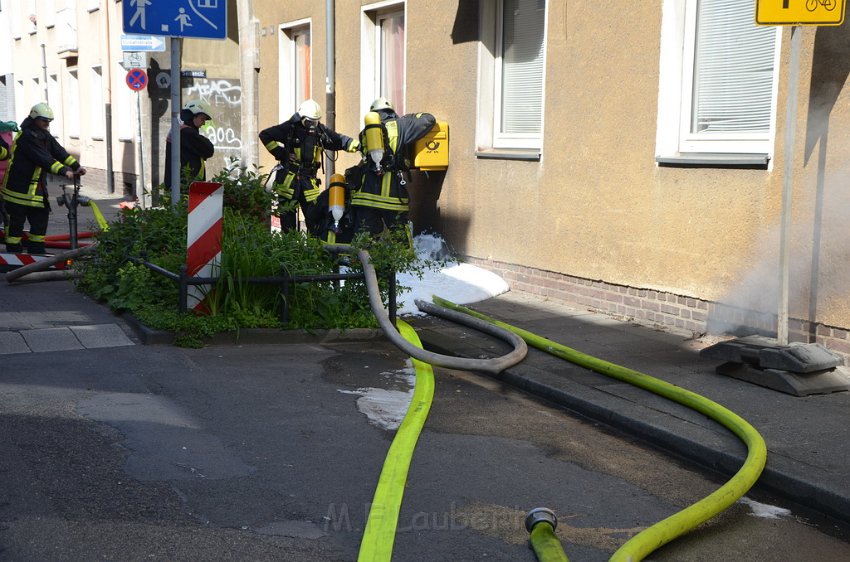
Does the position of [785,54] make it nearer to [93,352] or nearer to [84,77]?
[93,352]

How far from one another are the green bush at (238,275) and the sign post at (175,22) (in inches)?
24.9

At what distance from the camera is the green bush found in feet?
25.6

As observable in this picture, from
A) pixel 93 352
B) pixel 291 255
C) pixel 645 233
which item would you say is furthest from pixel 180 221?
pixel 645 233

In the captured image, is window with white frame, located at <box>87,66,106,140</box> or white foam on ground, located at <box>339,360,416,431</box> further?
window with white frame, located at <box>87,66,106,140</box>

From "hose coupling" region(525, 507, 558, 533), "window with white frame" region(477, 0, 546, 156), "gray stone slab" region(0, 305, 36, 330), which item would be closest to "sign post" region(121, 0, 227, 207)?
"gray stone slab" region(0, 305, 36, 330)

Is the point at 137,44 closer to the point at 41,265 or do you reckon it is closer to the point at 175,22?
the point at 41,265

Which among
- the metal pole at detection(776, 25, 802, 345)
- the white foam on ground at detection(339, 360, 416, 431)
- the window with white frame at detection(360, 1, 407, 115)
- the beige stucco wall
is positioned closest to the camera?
the white foam on ground at detection(339, 360, 416, 431)

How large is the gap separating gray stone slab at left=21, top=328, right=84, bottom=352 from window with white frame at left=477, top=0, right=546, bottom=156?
4960 mm

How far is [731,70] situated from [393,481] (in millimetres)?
4938

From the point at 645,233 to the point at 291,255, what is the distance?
2.93 m

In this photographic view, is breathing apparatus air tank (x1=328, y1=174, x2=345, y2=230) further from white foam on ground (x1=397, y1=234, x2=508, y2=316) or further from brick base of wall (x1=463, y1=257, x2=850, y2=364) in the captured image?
brick base of wall (x1=463, y1=257, x2=850, y2=364)

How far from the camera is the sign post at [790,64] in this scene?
6.34m

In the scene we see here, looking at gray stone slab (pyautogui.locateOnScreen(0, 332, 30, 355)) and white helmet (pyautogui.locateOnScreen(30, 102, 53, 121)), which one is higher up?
white helmet (pyautogui.locateOnScreen(30, 102, 53, 121))

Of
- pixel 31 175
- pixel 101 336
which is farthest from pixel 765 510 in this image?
pixel 31 175
